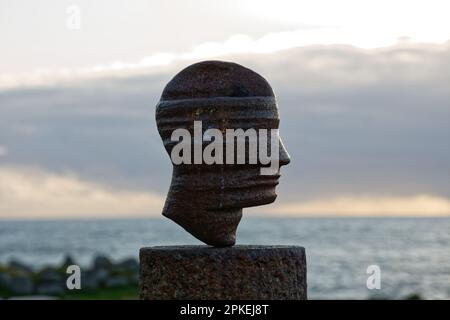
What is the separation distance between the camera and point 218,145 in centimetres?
785

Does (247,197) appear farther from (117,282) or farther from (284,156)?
(117,282)

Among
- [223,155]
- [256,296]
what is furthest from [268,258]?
[223,155]

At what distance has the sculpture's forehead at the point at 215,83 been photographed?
802 centimetres

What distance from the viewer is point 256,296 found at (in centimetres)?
773

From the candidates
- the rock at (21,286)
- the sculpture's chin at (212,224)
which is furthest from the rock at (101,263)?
the sculpture's chin at (212,224)

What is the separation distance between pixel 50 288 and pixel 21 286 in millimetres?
651
